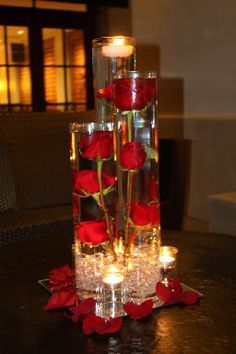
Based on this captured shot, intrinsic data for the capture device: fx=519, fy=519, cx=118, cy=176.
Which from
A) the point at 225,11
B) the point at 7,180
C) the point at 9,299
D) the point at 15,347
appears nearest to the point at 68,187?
the point at 7,180

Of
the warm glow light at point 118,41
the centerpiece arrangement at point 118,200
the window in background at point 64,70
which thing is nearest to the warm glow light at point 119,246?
the centerpiece arrangement at point 118,200

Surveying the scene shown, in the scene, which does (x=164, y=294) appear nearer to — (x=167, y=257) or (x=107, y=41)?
(x=167, y=257)

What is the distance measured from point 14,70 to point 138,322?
3757 millimetres

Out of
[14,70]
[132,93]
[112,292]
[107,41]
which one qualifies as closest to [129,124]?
[132,93]

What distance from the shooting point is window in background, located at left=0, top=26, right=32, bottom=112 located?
419 centimetres

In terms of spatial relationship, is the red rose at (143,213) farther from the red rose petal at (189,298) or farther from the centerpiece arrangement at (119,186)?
the red rose petal at (189,298)

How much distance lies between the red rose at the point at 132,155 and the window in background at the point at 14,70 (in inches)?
139

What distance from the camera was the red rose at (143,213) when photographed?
0.79 meters

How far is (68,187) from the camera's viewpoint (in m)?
2.07

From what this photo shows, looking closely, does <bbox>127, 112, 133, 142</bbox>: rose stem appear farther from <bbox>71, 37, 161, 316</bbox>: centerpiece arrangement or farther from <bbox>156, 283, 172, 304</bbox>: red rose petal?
<bbox>156, 283, 172, 304</bbox>: red rose petal

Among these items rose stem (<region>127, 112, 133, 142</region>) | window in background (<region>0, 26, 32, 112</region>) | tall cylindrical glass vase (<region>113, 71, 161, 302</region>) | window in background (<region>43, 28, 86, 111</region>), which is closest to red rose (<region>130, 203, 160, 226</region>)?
tall cylindrical glass vase (<region>113, 71, 161, 302</region>)

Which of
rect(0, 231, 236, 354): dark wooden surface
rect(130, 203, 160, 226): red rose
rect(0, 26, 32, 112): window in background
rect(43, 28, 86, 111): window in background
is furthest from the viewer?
rect(43, 28, 86, 111): window in background

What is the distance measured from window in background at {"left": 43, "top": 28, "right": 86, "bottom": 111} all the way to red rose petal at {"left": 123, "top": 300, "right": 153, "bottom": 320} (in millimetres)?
3776

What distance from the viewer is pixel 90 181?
78 cm
